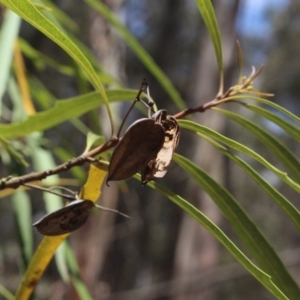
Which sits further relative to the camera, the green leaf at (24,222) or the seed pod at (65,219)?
the green leaf at (24,222)

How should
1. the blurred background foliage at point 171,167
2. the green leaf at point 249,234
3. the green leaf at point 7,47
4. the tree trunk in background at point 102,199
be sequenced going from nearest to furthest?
the green leaf at point 249,234 < the green leaf at point 7,47 < the blurred background foliage at point 171,167 < the tree trunk in background at point 102,199

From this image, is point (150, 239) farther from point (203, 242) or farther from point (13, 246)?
point (203, 242)

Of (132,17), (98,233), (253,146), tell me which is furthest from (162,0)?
(98,233)

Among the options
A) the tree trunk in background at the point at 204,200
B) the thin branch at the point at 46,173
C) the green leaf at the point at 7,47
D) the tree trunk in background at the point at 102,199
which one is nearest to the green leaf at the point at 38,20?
the thin branch at the point at 46,173

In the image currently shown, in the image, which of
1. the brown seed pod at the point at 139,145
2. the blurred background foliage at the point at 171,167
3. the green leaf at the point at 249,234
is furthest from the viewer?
the blurred background foliage at the point at 171,167

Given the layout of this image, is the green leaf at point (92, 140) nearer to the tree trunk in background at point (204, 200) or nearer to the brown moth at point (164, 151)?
the brown moth at point (164, 151)

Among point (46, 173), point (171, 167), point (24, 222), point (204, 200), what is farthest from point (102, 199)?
point (46, 173)
